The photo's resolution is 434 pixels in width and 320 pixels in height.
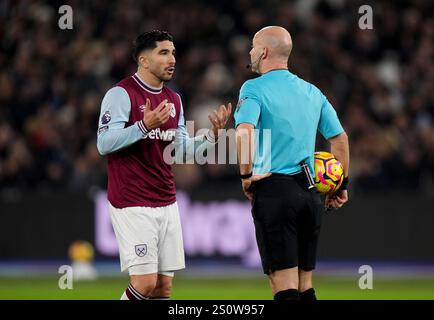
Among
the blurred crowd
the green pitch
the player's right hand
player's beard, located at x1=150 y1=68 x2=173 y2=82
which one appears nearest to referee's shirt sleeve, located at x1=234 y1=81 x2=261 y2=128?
the player's right hand

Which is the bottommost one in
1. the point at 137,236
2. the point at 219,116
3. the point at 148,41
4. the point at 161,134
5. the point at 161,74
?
the point at 137,236

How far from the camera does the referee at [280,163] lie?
7.36 m

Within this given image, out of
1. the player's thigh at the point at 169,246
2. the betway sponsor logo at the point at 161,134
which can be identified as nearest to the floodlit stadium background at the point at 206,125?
the player's thigh at the point at 169,246

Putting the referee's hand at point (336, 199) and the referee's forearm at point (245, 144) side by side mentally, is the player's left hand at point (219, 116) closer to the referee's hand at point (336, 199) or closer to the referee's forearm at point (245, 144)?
the referee's forearm at point (245, 144)

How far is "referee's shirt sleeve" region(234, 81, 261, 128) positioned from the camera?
7.31m

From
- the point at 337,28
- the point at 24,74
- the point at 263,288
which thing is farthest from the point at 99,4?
the point at 263,288

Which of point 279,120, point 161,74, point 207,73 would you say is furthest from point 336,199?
point 207,73

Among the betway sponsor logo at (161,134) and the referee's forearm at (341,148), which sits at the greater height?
the betway sponsor logo at (161,134)

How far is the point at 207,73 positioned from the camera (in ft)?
57.0

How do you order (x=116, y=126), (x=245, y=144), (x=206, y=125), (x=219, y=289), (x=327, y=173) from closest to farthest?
(x=245, y=144), (x=327, y=173), (x=116, y=126), (x=219, y=289), (x=206, y=125)

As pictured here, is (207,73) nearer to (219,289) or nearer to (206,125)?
(206,125)

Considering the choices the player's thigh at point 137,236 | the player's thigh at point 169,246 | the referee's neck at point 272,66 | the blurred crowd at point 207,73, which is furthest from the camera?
the blurred crowd at point 207,73

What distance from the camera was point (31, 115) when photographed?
55.7ft

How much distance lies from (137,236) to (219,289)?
5.54 meters
